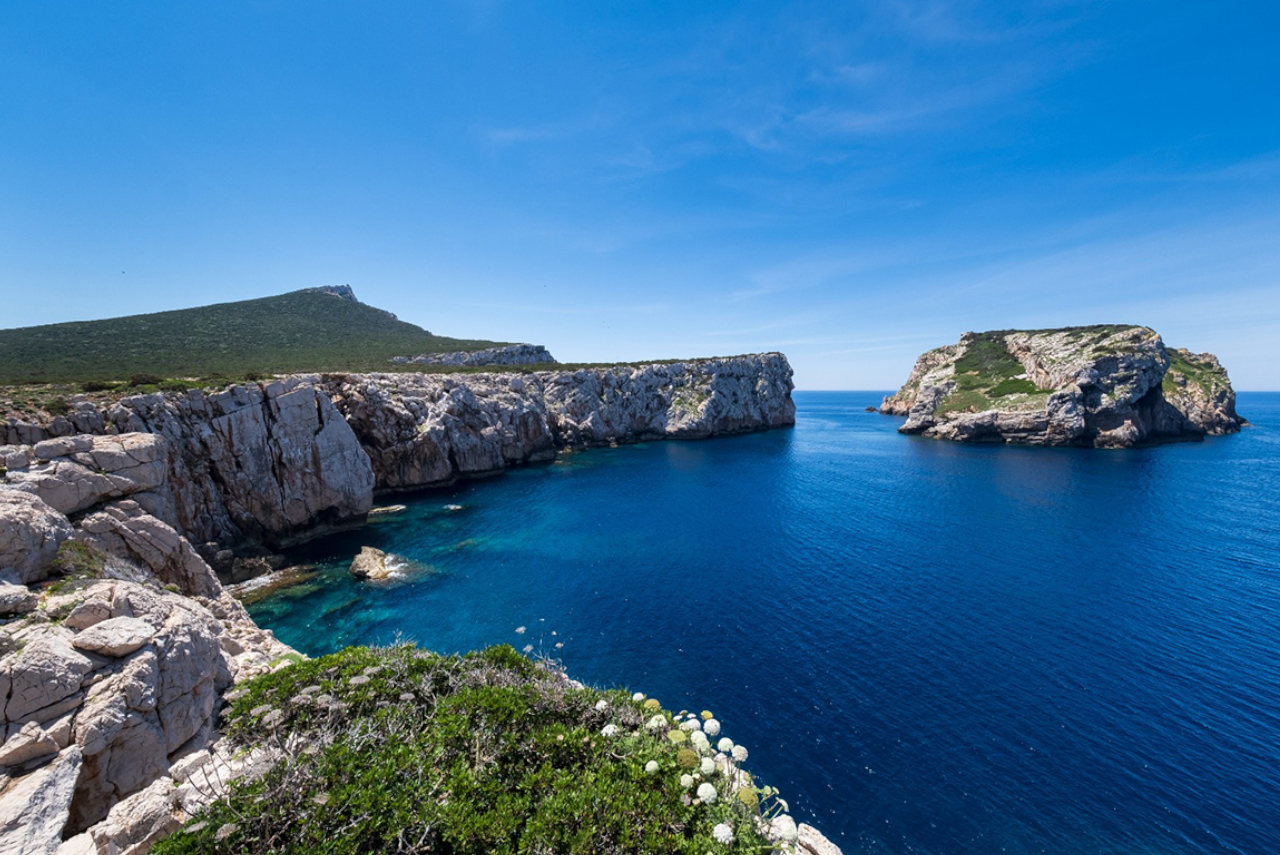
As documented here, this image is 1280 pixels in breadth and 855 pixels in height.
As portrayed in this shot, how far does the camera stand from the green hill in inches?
2504

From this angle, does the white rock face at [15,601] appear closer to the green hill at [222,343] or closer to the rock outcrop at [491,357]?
the green hill at [222,343]

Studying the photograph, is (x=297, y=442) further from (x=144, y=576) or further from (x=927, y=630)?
(x=927, y=630)

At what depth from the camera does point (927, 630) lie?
1084 inches

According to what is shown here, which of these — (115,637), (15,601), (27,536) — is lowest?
(115,637)

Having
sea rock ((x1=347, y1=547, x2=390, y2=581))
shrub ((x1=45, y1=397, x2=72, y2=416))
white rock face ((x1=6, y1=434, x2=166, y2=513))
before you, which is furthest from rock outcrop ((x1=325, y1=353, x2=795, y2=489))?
white rock face ((x1=6, y1=434, x2=166, y2=513))

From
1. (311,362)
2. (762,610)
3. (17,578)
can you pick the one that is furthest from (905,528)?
(311,362)

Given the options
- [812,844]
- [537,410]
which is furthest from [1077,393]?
[812,844]

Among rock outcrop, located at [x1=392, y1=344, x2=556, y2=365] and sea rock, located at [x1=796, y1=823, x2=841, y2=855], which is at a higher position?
rock outcrop, located at [x1=392, y1=344, x2=556, y2=365]

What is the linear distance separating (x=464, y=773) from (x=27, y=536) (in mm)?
18067

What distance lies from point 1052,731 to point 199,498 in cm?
5857

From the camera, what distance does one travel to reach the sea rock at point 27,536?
47.5ft

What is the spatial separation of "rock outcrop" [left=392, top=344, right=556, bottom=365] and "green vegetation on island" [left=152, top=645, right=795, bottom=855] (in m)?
98.9

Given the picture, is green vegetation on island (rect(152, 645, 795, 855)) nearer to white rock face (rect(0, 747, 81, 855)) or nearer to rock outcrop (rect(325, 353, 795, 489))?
white rock face (rect(0, 747, 81, 855))

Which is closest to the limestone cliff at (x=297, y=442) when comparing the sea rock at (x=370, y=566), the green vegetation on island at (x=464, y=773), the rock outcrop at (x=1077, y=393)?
the sea rock at (x=370, y=566)
